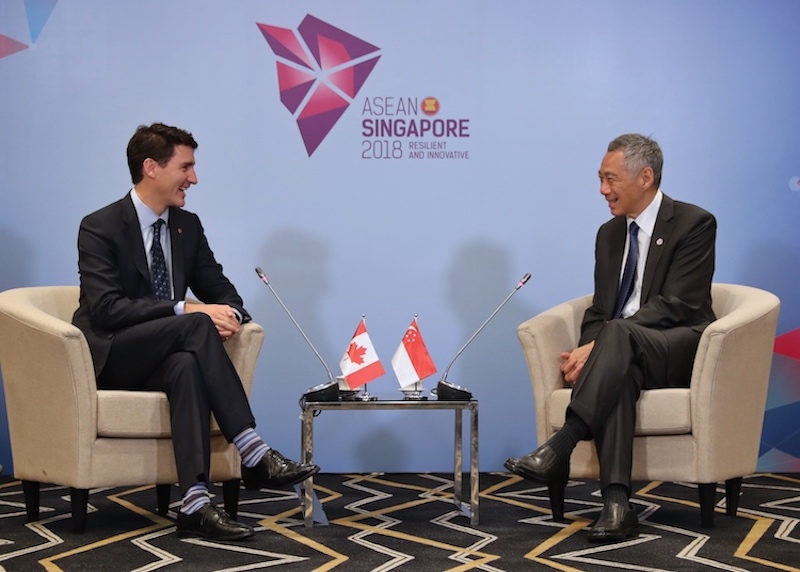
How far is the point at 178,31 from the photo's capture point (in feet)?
15.0

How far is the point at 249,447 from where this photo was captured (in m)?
3.23

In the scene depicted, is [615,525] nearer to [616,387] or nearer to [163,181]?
[616,387]

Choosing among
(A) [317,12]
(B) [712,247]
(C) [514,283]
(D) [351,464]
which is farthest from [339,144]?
(B) [712,247]

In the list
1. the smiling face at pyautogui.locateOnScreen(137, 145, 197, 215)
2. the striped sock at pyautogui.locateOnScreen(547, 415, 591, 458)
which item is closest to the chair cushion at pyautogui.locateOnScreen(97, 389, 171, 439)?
the smiling face at pyautogui.locateOnScreen(137, 145, 197, 215)

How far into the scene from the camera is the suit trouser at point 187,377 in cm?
313

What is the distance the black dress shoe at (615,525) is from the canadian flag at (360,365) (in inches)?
32.6

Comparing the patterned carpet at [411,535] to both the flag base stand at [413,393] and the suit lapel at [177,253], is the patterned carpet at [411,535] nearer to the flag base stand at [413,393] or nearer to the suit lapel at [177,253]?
the flag base stand at [413,393]

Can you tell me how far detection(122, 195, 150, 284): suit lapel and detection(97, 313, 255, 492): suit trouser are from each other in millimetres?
278

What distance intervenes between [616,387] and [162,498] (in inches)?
60.4

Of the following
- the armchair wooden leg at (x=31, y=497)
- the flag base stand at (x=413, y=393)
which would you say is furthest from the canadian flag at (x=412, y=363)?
the armchair wooden leg at (x=31, y=497)

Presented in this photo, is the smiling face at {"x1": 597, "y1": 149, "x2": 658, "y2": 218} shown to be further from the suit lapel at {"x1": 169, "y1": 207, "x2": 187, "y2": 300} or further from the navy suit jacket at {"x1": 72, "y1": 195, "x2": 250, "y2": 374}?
the suit lapel at {"x1": 169, "y1": 207, "x2": 187, "y2": 300}

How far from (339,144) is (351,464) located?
4.57 feet

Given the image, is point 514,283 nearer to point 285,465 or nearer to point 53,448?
point 285,465

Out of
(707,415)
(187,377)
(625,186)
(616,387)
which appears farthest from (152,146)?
(707,415)
